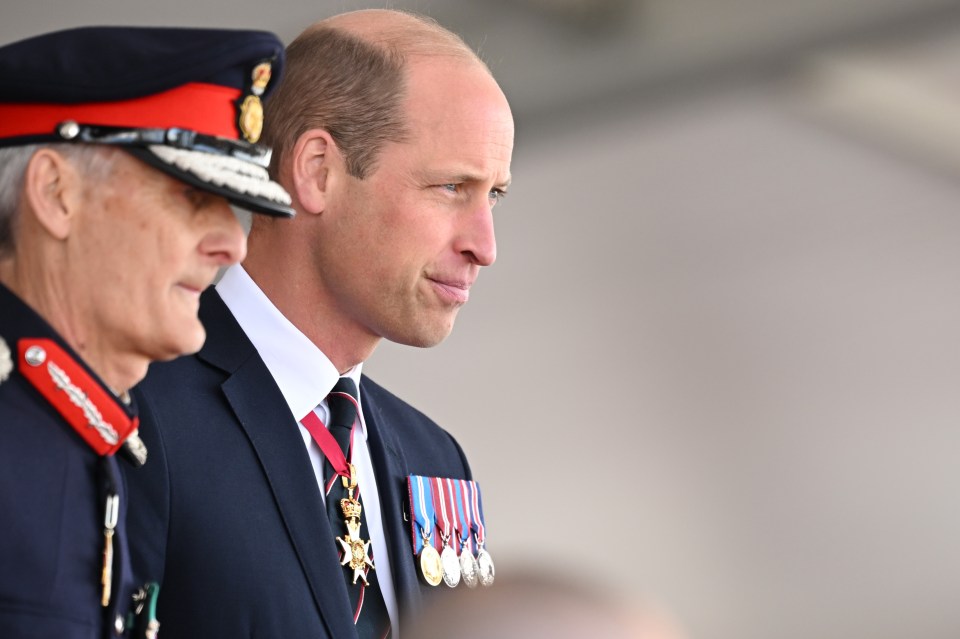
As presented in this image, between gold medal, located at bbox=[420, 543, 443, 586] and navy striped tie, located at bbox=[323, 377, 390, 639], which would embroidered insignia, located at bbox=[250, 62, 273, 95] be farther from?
gold medal, located at bbox=[420, 543, 443, 586]

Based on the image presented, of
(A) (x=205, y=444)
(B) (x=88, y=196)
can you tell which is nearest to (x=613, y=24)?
(A) (x=205, y=444)

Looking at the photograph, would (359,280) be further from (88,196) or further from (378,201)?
(88,196)

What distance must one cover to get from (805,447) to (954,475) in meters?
0.58

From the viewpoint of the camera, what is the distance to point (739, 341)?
548 centimetres

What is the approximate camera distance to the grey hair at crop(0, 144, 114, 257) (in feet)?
3.70

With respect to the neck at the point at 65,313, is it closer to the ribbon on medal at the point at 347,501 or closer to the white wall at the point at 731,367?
the ribbon on medal at the point at 347,501

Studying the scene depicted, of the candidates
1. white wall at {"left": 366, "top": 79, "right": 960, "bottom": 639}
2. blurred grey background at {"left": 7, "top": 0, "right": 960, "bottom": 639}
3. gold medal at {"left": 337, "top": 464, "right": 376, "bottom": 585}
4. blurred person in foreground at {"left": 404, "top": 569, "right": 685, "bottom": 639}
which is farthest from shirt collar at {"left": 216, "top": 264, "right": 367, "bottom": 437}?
white wall at {"left": 366, "top": 79, "right": 960, "bottom": 639}

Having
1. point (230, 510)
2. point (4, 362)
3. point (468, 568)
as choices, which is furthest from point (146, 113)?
point (468, 568)

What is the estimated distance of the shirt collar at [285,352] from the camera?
5.32ft

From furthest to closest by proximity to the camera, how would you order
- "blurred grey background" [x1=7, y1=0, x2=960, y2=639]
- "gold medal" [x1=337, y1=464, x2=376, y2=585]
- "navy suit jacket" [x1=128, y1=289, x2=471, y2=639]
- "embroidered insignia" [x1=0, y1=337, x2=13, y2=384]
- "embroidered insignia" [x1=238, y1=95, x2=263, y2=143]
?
1. "blurred grey background" [x1=7, y1=0, x2=960, y2=639]
2. "gold medal" [x1=337, y1=464, x2=376, y2=585]
3. "navy suit jacket" [x1=128, y1=289, x2=471, y2=639]
4. "embroidered insignia" [x1=238, y1=95, x2=263, y2=143]
5. "embroidered insignia" [x1=0, y1=337, x2=13, y2=384]

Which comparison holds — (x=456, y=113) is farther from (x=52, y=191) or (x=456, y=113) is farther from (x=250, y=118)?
(x=52, y=191)

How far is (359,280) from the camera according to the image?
165 centimetres

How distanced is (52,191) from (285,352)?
0.54 m

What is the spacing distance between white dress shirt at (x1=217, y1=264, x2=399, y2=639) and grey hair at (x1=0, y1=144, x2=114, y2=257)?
0.52m
